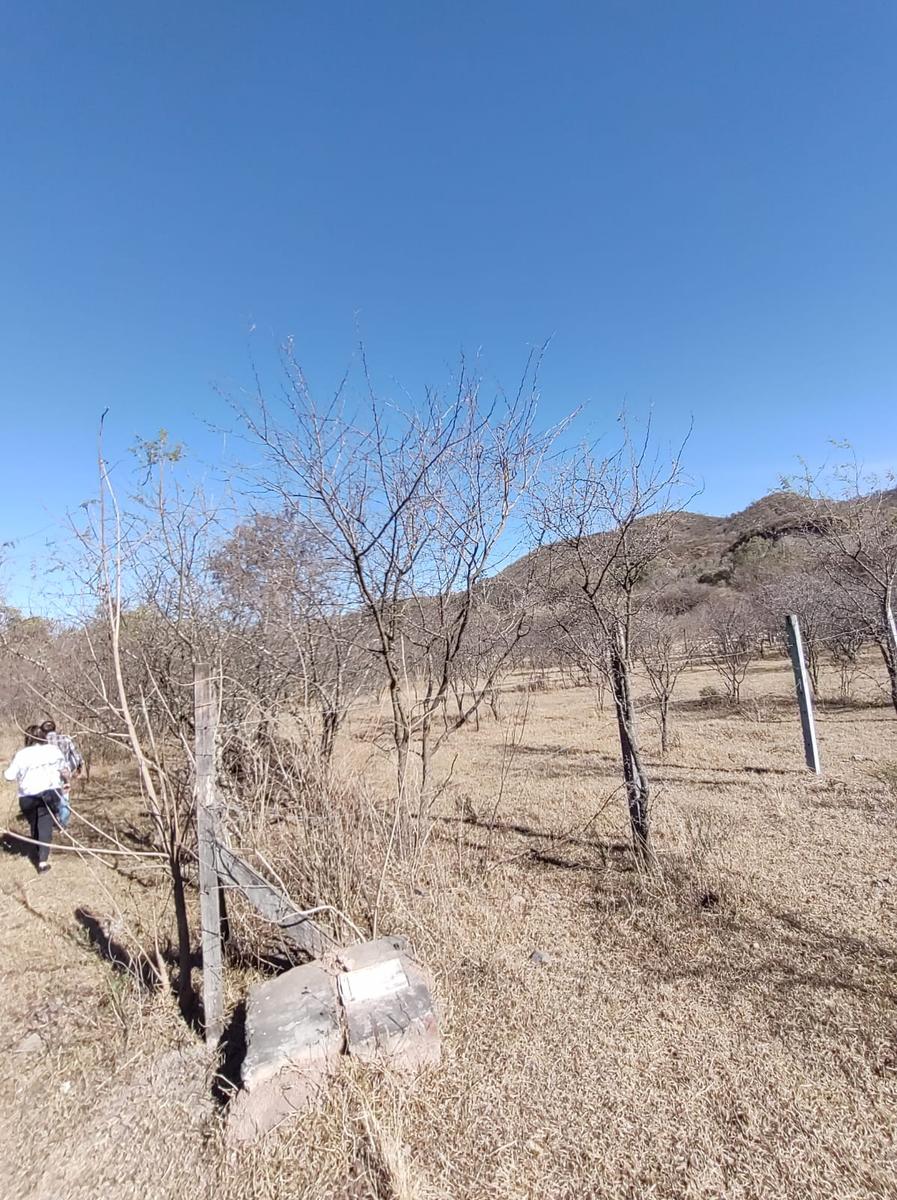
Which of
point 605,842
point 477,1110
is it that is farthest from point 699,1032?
point 605,842

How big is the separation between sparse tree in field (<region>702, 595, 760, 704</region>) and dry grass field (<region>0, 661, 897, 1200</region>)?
853 cm

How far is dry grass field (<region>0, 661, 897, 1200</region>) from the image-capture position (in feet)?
5.74

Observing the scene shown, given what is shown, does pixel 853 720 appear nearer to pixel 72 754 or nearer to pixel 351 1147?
pixel 351 1147

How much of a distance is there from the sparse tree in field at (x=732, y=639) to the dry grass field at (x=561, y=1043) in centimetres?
853

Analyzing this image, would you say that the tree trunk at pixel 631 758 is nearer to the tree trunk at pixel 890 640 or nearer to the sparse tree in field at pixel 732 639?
the tree trunk at pixel 890 640

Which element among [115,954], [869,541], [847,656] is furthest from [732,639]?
[115,954]

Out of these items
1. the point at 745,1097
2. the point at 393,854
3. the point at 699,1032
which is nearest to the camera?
the point at 745,1097

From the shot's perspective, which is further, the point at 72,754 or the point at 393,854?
the point at 72,754

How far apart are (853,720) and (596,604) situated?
7.88 m

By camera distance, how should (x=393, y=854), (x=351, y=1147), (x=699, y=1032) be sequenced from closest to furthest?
(x=351, y=1147)
(x=699, y=1032)
(x=393, y=854)

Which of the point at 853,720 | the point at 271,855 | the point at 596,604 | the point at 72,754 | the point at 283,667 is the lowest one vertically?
the point at 853,720

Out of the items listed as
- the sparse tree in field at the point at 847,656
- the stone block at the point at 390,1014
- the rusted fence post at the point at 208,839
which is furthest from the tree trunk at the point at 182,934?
the sparse tree in field at the point at 847,656

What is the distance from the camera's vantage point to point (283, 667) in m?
4.80

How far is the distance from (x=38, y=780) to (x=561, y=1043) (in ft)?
17.0
